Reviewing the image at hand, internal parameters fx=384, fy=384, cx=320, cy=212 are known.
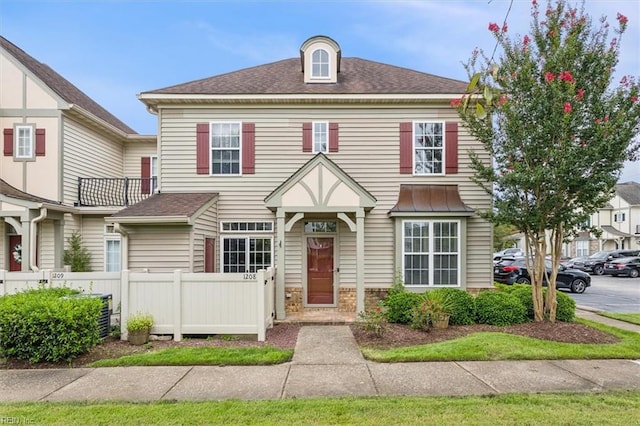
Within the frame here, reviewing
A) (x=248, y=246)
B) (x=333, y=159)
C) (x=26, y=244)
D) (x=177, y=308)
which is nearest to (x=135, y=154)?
(x=26, y=244)

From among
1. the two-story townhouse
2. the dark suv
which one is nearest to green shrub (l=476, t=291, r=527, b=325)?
the two-story townhouse

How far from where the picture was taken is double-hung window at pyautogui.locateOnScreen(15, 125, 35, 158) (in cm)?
1287

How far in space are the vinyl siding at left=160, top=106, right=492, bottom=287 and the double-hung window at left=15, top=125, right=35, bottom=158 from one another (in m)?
5.26

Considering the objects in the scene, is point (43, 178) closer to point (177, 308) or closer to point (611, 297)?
point (177, 308)

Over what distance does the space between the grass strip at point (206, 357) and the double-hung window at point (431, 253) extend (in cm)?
505

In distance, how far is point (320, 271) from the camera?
11.2m

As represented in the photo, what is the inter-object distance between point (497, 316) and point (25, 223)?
1364 centimetres

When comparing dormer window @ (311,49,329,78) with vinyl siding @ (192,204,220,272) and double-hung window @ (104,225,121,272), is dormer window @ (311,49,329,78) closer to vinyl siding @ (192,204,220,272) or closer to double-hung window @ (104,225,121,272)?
vinyl siding @ (192,204,220,272)

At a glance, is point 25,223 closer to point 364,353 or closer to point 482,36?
point 364,353

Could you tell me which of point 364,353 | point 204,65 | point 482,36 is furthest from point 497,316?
point 204,65

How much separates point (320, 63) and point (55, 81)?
413 inches

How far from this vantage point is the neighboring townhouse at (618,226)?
3828 cm

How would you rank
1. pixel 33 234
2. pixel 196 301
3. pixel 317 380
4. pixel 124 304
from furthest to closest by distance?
1. pixel 33 234
2. pixel 196 301
3. pixel 124 304
4. pixel 317 380

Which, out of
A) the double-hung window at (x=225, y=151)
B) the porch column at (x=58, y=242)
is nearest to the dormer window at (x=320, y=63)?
the double-hung window at (x=225, y=151)
